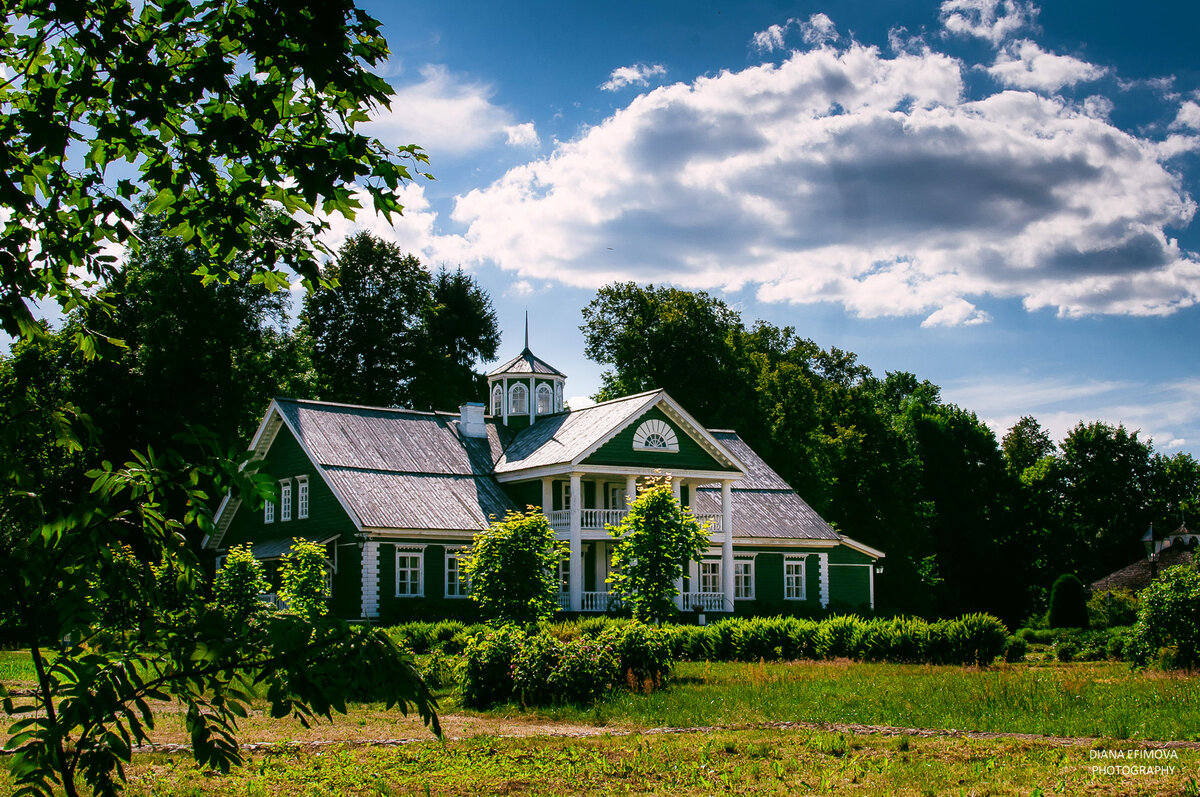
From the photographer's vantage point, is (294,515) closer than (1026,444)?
Yes

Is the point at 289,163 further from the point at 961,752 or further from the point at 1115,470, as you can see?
the point at 1115,470

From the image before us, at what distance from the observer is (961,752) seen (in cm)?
1021

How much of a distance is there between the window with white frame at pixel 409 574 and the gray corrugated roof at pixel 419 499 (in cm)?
98

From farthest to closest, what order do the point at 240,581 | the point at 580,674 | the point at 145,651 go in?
the point at 240,581 → the point at 580,674 → the point at 145,651

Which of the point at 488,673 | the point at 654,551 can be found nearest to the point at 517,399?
the point at 654,551

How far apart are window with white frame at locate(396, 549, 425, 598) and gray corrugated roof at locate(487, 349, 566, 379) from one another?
1177cm

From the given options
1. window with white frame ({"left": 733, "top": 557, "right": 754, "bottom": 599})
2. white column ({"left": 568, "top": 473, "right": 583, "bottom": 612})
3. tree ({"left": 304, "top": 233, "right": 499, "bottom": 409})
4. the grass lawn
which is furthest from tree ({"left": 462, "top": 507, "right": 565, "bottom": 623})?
tree ({"left": 304, "top": 233, "right": 499, "bottom": 409})

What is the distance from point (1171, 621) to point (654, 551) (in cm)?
1054

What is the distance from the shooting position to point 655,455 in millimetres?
35094

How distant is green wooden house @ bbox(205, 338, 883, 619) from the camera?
3130cm

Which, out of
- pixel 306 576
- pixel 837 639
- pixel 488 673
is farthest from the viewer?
pixel 306 576

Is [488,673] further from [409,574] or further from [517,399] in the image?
[517,399]

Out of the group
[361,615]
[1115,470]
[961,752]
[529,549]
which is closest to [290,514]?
[361,615]

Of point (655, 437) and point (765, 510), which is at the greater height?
point (655, 437)
